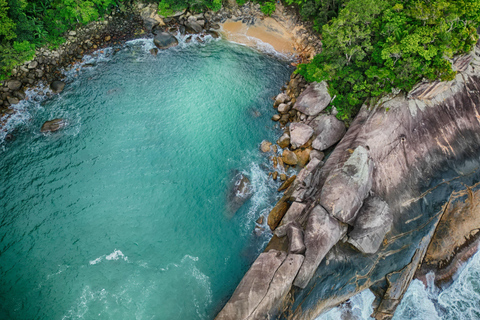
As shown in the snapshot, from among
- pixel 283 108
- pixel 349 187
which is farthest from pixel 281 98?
pixel 349 187

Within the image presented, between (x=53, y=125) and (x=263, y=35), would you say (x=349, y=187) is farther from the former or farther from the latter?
(x=53, y=125)

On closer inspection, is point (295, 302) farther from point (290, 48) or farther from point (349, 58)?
point (290, 48)

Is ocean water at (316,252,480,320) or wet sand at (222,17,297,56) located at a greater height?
wet sand at (222,17,297,56)

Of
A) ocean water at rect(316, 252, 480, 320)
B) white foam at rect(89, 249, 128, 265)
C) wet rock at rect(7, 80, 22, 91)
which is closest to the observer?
ocean water at rect(316, 252, 480, 320)

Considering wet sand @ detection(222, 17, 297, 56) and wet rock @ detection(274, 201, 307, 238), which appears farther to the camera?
wet sand @ detection(222, 17, 297, 56)

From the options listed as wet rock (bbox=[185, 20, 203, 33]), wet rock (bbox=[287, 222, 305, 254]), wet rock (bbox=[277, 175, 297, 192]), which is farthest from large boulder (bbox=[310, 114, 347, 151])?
wet rock (bbox=[185, 20, 203, 33])

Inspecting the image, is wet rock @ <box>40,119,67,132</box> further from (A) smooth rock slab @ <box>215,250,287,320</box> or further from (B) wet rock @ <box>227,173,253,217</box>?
(A) smooth rock slab @ <box>215,250,287,320</box>
